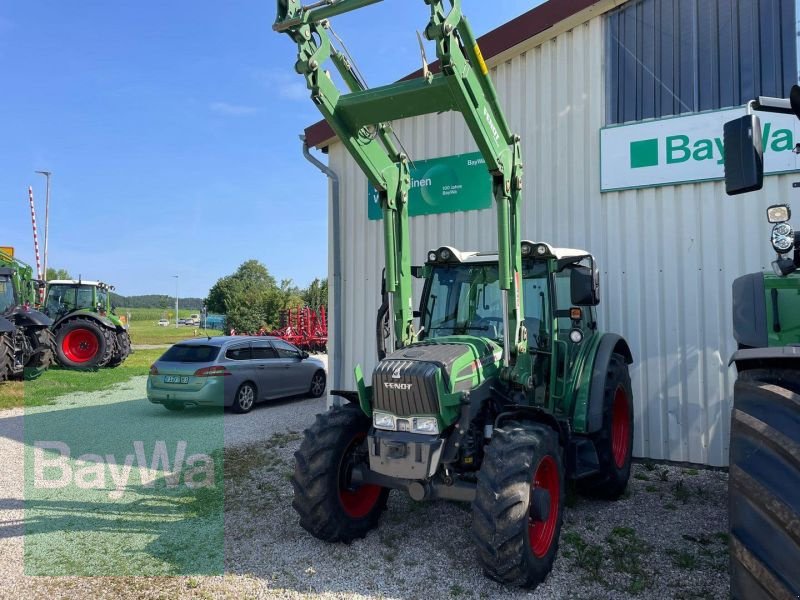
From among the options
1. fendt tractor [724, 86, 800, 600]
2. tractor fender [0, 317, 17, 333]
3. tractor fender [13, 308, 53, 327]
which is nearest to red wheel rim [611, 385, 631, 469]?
fendt tractor [724, 86, 800, 600]

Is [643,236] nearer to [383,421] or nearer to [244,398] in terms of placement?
[383,421]

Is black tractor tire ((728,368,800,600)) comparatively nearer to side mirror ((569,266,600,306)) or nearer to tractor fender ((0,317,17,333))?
side mirror ((569,266,600,306))

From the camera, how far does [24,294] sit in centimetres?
1544

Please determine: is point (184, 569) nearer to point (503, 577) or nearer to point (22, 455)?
point (503, 577)

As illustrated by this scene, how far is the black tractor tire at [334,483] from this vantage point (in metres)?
4.22

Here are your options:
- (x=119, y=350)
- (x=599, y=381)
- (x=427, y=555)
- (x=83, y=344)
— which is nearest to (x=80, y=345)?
(x=83, y=344)

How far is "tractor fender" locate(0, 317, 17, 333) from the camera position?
484 inches

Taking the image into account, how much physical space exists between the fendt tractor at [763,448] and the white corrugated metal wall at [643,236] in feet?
11.9

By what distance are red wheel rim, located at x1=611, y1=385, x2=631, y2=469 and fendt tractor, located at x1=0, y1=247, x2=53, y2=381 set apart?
12.4 m

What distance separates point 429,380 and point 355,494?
132 cm

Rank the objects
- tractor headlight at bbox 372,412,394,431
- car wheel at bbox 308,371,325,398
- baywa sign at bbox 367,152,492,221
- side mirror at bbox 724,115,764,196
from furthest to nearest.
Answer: car wheel at bbox 308,371,325,398 < baywa sign at bbox 367,152,492,221 < tractor headlight at bbox 372,412,394,431 < side mirror at bbox 724,115,764,196

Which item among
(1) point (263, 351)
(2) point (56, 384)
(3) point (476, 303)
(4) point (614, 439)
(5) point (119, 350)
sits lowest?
(2) point (56, 384)

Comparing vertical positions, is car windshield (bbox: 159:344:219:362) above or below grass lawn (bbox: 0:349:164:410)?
above

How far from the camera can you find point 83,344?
54.7 feet
